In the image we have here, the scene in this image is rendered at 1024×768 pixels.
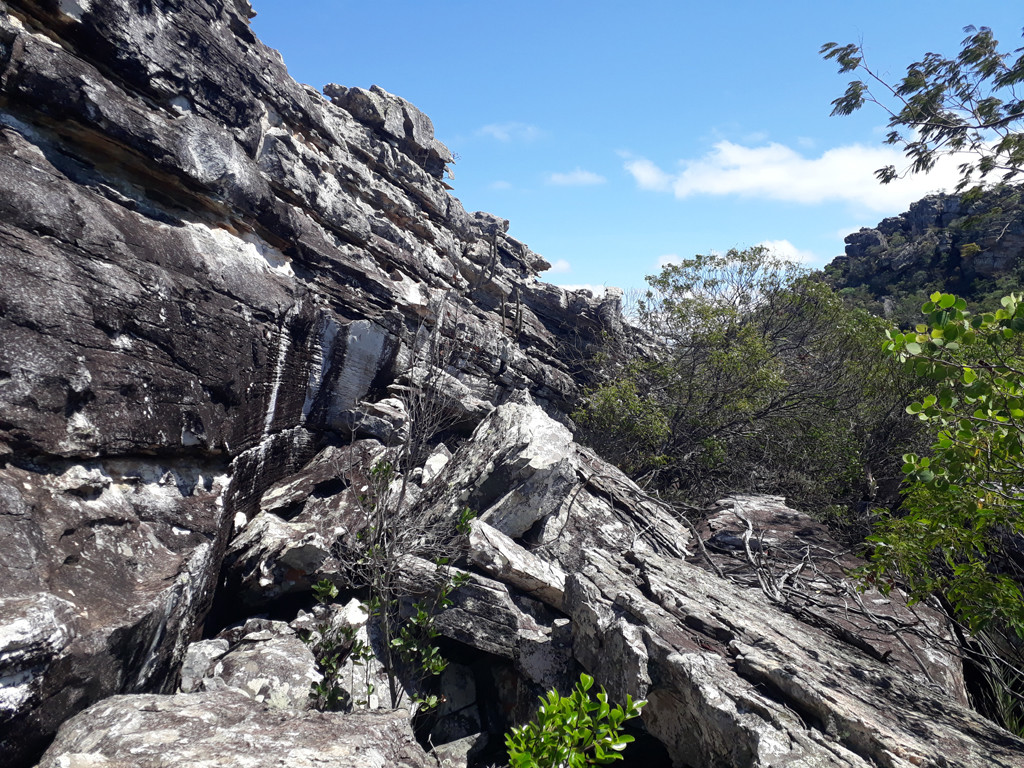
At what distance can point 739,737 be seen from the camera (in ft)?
12.0

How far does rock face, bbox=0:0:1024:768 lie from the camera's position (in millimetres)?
3629

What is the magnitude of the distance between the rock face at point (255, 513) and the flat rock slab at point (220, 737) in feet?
0.07

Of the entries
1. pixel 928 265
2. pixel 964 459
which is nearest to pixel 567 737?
pixel 964 459

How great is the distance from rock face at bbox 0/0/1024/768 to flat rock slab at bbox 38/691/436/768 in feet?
0.07

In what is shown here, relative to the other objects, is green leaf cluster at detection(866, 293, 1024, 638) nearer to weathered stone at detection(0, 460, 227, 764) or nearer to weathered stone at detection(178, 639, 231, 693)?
weathered stone at detection(0, 460, 227, 764)

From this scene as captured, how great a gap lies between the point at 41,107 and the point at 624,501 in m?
8.46

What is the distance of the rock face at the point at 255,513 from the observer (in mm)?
3629

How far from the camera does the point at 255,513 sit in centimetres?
733

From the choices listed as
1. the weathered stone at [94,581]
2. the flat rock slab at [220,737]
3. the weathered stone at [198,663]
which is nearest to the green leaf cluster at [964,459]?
the flat rock slab at [220,737]

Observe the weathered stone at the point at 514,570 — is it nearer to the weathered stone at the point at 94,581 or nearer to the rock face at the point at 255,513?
the rock face at the point at 255,513

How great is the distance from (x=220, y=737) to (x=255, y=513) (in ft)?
14.8

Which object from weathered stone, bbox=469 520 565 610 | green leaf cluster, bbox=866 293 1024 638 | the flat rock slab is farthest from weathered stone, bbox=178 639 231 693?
green leaf cluster, bbox=866 293 1024 638

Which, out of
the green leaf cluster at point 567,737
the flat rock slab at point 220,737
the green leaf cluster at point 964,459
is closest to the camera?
the green leaf cluster at point 567,737

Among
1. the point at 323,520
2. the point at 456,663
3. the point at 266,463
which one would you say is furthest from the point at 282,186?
the point at 456,663
